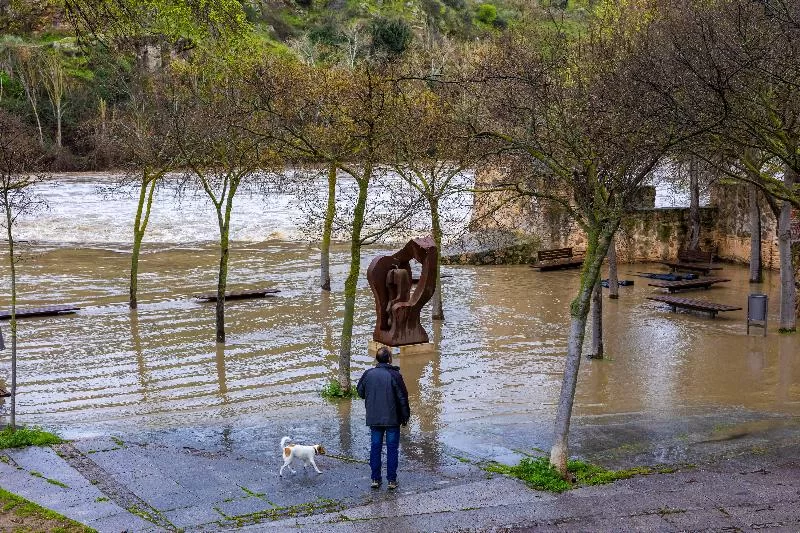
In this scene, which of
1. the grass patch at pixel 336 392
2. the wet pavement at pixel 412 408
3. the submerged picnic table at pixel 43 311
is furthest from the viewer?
the submerged picnic table at pixel 43 311

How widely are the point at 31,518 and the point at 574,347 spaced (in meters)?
5.52

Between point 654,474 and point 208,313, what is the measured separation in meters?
14.7

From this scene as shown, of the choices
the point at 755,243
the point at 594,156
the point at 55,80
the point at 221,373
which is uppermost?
the point at 55,80

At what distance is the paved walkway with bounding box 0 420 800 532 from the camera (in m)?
8.44

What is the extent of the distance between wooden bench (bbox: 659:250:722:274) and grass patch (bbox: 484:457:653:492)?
19.3 meters

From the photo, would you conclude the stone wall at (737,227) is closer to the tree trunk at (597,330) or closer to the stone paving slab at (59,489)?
the tree trunk at (597,330)

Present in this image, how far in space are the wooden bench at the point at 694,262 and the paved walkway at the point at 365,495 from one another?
1809cm

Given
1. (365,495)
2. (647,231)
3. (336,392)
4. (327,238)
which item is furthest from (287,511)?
(647,231)

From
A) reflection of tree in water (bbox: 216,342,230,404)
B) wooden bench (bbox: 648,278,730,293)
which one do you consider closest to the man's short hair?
reflection of tree in water (bbox: 216,342,230,404)

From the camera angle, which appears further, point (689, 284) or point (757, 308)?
point (689, 284)

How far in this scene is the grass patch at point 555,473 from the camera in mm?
9680

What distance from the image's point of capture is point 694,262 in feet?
99.1

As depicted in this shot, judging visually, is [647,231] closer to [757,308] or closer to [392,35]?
[757,308]

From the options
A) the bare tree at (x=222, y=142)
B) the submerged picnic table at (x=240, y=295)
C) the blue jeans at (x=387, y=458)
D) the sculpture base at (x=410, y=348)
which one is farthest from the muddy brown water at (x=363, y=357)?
the blue jeans at (x=387, y=458)
